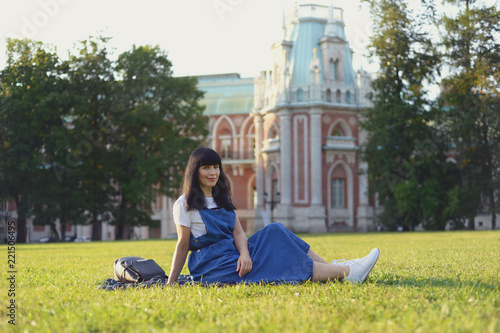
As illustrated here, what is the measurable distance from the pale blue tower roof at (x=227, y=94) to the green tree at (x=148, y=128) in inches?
746

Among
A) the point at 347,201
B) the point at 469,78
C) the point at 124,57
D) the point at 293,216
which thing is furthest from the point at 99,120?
the point at 469,78

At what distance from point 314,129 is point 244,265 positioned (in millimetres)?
39691

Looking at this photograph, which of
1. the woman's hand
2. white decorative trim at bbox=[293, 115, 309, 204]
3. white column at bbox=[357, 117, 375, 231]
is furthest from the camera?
white column at bbox=[357, 117, 375, 231]

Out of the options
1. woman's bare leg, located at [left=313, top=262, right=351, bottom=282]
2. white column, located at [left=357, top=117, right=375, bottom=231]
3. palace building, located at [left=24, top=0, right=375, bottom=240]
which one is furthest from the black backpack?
white column, located at [left=357, top=117, right=375, bottom=231]

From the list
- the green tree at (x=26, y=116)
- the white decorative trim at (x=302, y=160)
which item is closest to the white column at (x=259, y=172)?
the white decorative trim at (x=302, y=160)

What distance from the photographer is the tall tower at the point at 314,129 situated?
45156mm

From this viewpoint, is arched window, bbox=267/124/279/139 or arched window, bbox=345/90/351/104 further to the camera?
arched window, bbox=267/124/279/139

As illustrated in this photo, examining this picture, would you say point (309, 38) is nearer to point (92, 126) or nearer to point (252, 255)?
point (92, 126)

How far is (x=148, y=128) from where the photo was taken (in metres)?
37.1

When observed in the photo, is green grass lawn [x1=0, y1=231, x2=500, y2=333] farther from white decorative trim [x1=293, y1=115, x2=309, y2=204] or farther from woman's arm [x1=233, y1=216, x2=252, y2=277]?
white decorative trim [x1=293, y1=115, x2=309, y2=204]

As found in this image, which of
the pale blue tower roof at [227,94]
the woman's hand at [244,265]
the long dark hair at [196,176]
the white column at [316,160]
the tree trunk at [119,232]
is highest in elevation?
the pale blue tower roof at [227,94]

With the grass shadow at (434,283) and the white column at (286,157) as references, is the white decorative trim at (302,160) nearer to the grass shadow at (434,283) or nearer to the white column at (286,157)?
the white column at (286,157)

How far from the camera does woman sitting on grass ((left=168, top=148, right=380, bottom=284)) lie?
605 centimetres

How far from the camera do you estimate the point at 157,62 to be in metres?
38.3
